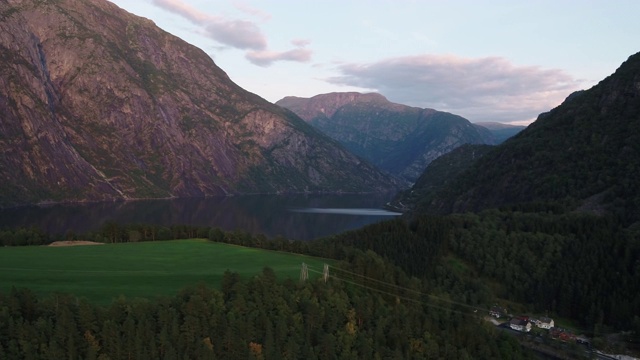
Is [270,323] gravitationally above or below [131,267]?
below

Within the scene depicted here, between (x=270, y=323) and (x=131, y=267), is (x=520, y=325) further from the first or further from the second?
(x=131, y=267)

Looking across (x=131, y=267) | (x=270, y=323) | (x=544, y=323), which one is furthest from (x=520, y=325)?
(x=131, y=267)

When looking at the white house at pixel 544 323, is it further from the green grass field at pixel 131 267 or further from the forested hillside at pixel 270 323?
the green grass field at pixel 131 267

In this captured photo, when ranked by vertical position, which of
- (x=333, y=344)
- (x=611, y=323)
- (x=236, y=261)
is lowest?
(x=611, y=323)

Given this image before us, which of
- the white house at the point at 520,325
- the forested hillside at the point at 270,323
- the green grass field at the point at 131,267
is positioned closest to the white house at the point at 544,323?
the white house at the point at 520,325

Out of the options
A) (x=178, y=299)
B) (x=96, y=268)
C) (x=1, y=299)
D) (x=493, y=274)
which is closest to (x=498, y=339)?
(x=493, y=274)

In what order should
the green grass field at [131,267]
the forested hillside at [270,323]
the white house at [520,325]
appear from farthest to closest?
the white house at [520,325], the green grass field at [131,267], the forested hillside at [270,323]

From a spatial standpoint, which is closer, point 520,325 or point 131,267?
point 131,267

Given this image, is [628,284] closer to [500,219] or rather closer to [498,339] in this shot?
[500,219]

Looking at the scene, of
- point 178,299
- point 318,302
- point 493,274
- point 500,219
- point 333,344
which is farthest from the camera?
point 500,219
